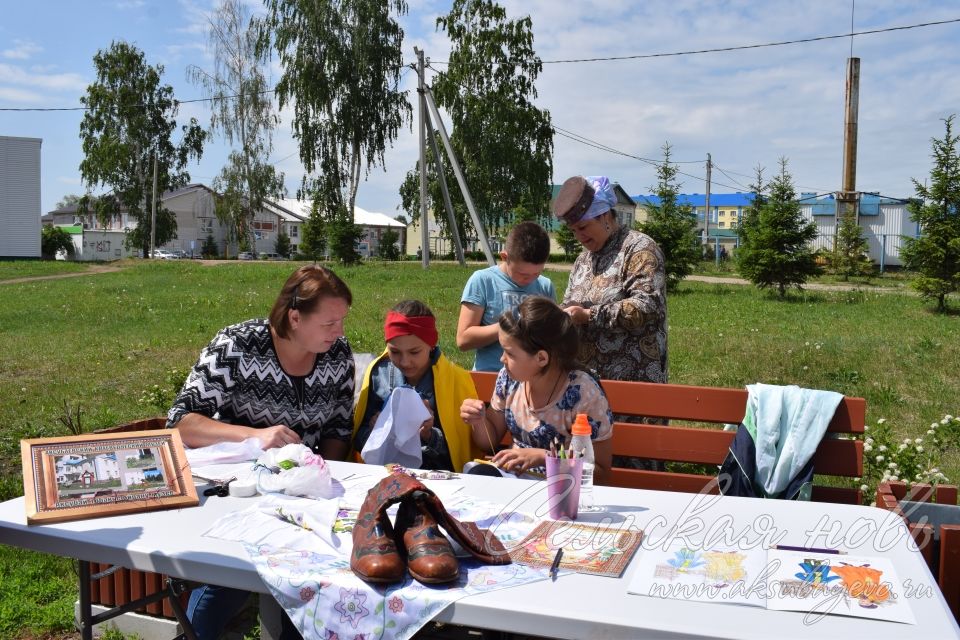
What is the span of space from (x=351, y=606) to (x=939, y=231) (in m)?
17.4

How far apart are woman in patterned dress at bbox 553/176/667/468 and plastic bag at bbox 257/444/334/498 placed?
1569 mm

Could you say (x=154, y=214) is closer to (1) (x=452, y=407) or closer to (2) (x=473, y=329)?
(2) (x=473, y=329)

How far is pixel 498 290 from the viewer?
406 centimetres

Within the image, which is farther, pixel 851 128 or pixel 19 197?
pixel 19 197

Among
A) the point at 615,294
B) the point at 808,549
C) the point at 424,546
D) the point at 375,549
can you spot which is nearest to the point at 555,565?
the point at 424,546

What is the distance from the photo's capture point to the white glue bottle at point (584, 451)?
228cm

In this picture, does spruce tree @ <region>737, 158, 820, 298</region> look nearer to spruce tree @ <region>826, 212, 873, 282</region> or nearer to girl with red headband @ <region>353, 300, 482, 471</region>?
spruce tree @ <region>826, 212, 873, 282</region>

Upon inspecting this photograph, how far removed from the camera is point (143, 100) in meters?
42.6

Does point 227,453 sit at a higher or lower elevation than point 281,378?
lower

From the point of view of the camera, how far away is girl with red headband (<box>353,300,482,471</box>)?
332cm

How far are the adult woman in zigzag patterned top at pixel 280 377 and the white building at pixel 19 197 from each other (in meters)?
42.9

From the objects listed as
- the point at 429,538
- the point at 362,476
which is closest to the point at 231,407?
the point at 362,476

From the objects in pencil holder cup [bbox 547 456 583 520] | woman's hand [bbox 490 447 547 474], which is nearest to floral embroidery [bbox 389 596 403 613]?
pencil holder cup [bbox 547 456 583 520]

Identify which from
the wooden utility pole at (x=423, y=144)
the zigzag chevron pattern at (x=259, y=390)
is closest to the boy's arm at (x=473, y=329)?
the zigzag chevron pattern at (x=259, y=390)
